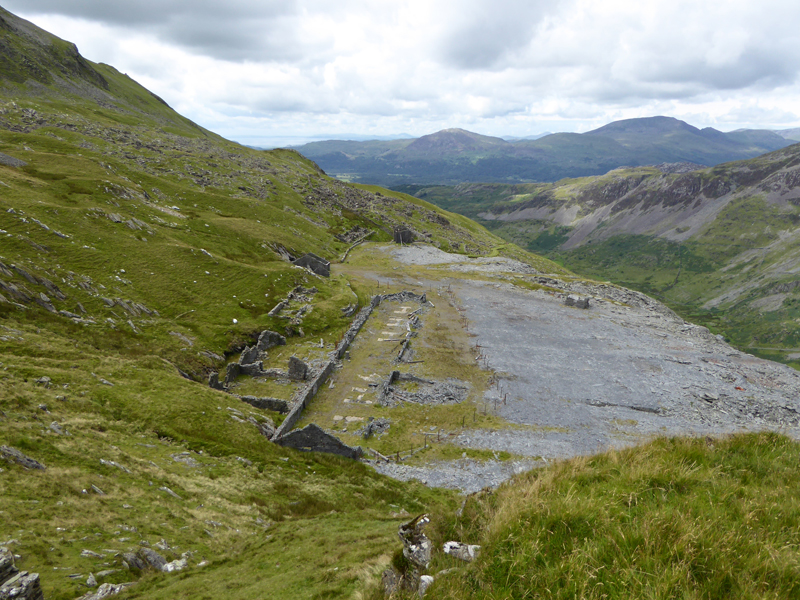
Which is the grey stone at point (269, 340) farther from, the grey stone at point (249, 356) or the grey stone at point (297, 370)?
the grey stone at point (297, 370)

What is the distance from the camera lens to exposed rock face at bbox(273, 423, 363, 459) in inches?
1148

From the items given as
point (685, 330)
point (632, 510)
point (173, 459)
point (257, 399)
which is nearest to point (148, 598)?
point (173, 459)

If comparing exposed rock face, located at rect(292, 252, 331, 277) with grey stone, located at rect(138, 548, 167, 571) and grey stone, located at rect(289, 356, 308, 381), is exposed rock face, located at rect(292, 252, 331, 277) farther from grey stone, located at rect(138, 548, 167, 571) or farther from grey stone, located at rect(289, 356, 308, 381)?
grey stone, located at rect(138, 548, 167, 571)

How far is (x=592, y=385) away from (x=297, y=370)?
107ft

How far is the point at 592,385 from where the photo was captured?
146 ft

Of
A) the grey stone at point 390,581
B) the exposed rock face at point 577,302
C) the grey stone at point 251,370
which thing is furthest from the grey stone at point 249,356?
the exposed rock face at point 577,302

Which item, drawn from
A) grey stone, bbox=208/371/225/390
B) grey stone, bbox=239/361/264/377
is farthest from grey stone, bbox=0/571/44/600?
grey stone, bbox=239/361/264/377

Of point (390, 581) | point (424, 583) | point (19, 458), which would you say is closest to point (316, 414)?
point (19, 458)

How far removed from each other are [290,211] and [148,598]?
4250 inches

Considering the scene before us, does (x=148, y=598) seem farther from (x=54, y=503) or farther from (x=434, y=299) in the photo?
(x=434, y=299)

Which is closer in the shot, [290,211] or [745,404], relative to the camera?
[745,404]

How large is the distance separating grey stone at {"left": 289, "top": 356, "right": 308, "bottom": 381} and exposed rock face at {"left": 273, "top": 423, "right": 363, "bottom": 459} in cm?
1113

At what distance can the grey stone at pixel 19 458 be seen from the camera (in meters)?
16.4

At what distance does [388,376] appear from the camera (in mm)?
41344
